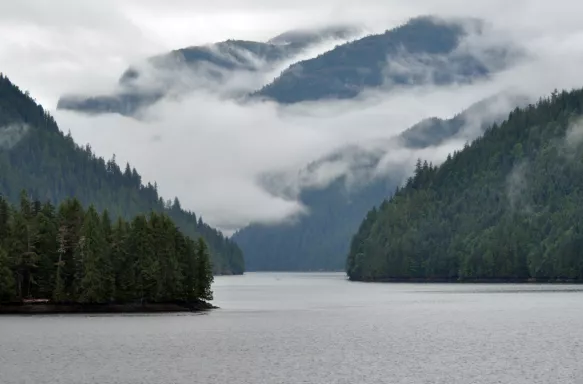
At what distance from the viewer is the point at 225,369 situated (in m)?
121

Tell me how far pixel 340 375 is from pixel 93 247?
314 ft

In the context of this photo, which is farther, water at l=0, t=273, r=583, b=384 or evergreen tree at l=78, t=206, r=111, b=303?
evergreen tree at l=78, t=206, r=111, b=303

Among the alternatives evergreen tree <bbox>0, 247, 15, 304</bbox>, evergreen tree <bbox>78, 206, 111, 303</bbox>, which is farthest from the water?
evergreen tree <bbox>78, 206, 111, 303</bbox>

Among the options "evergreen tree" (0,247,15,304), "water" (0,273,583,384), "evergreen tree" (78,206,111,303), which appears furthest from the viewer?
"evergreen tree" (78,206,111,303)

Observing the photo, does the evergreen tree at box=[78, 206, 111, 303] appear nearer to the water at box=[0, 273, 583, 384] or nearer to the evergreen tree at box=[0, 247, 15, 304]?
the water at box=[0, 273, 583, 384]

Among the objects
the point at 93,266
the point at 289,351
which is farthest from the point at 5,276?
the point at 289,351

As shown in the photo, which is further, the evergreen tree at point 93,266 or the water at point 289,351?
the evergreen tree at point 93,266

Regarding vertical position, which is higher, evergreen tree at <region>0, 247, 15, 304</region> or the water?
evergreen tree at <region>0, 247, 15, 304</region>

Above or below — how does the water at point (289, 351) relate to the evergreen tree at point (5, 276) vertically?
below

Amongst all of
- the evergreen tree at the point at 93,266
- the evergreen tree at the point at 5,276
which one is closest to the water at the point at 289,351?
the evergreen tree at the point at 5,276

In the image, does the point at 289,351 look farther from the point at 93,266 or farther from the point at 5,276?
the point at 5,276

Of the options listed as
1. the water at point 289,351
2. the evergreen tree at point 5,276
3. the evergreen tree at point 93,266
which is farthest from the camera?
the evergreen tree at point 93,266

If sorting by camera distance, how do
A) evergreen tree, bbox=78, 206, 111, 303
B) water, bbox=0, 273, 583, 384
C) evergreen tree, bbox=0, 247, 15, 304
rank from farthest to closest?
evergreen tree, bbox=78, 206, 111, 303, evergreen tree, bbox=0, 247, 15, 304, water, bbox=0, 273, 583, 384

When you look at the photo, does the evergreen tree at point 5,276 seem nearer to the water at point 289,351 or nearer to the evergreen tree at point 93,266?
the water at point 289,351
